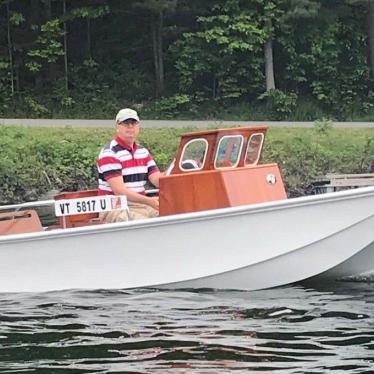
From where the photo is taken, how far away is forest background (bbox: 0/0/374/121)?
26375mm

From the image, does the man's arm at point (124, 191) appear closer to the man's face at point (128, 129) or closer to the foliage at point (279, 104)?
the man's face at point (128, 129)

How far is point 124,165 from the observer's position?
30.4 feet

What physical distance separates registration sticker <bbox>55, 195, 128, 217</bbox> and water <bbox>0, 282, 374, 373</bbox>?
76 cm

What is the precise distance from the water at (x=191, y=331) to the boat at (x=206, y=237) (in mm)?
154

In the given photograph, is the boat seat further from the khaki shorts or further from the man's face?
the man's face

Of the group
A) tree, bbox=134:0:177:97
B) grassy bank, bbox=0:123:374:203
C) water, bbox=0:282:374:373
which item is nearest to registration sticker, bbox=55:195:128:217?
water, bbox=0:282:374:373

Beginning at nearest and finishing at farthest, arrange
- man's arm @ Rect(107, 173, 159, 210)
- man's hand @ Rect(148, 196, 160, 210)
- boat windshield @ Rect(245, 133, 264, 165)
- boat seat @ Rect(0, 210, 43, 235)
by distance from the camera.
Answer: man's arm @ Rect(107, 173, 159, 210), man's hand @ Rect(148, 196, 160, 210), boat windshield @ Rect(245, 133, 264, 165), boat seat @ Rect(0, 210, 43, 235)

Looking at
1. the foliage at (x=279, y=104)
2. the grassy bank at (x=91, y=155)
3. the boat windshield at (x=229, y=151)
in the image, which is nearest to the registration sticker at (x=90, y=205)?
the boat windshield at (x=229, y=151)

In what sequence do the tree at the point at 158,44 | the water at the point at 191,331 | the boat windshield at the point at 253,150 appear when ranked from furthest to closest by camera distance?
the tree at the point at 158,44 < the boat windshield at the point at 253,150 < the water at the point at 191,331

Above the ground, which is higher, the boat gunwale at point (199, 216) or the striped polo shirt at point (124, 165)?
the striped polo shirt at point (124, 165)

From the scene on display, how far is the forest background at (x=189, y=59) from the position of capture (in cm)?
2638

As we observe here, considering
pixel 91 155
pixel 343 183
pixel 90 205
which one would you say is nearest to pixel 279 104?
pixel 91 155

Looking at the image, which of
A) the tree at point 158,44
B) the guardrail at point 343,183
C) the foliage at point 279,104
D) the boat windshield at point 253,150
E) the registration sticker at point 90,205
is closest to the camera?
the registration sticker at point 90,205

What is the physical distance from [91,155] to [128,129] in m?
9.21
